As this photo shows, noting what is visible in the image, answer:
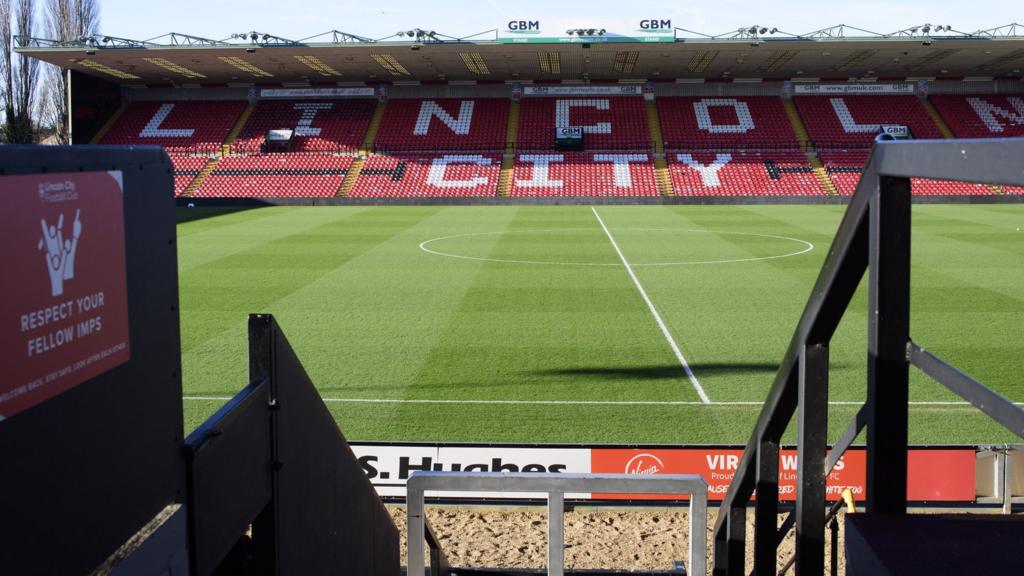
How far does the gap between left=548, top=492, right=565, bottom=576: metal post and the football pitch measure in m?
7.31

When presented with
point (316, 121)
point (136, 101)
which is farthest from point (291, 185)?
point (136, 101)

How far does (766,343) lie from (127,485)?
1446 centimetres

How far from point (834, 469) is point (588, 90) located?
166 ft

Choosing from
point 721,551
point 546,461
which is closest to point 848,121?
point 546,461

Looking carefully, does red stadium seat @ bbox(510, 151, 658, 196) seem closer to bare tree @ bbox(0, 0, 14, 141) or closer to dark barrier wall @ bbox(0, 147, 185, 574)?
bare tree @ bbox(0, 0, 14, 141)

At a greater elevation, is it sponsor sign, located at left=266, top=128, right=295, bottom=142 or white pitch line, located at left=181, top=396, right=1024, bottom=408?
sponsor sign, located at left=266, top=128, right=295, bottom=142

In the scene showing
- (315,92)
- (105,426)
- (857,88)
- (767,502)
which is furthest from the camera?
(315,92)

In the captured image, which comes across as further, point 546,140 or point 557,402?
point 546,140

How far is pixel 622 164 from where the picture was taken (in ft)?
167

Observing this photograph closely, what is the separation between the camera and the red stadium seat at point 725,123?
52875 millimetres

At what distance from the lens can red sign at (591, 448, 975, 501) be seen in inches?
356

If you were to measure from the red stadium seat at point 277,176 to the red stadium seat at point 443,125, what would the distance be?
355 cm

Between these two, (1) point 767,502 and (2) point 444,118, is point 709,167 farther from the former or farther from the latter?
(1) point 767,502

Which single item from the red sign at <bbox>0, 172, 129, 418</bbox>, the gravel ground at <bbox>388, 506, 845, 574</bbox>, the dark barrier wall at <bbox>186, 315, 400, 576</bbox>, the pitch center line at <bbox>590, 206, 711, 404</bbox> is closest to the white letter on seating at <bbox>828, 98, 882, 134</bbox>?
the pitch center line at <bbox>590, 206, 711, 404</bbox>
